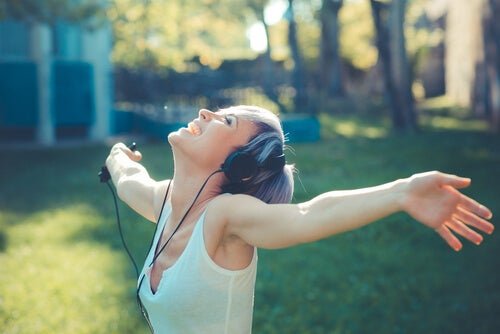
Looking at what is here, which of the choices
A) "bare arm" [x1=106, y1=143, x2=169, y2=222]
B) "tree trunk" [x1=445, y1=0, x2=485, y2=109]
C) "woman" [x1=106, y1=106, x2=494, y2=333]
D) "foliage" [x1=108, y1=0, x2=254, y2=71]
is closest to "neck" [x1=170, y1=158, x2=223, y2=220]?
"woman" [x1=106, y1=106, x2=494, y2=333]

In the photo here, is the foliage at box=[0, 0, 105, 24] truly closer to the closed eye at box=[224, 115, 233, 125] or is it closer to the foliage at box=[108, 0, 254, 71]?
the closed eye at box=[224, 115, 233, 125]

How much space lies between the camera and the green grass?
17.5 feet

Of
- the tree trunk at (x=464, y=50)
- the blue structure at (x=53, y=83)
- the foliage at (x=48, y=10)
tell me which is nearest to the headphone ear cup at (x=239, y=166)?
the foliage at (x=48, y=10)

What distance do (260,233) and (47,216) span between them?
6.94 metres

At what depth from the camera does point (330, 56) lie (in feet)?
105

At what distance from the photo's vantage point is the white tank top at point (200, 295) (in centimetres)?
241

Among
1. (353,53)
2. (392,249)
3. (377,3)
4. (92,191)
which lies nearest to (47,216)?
(92,191)

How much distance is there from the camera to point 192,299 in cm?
244

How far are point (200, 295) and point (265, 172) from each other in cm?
46

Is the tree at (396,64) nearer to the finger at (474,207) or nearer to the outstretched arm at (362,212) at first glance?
the outstretched arm at (362,212)

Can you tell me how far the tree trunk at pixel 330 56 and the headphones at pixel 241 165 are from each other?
27.7 meters

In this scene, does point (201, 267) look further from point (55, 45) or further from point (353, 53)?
point (353, 53)

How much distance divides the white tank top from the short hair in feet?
0.66

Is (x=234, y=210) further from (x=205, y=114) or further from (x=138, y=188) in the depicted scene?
(x=138, y=188)
